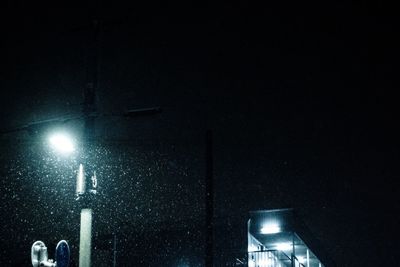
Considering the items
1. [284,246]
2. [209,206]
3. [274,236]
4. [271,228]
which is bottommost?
[284,246]

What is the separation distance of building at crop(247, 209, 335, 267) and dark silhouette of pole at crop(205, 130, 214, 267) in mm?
4591

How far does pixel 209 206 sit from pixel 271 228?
19.0ft

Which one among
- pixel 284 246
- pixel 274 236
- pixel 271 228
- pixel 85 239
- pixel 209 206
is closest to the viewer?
pixel 85 239

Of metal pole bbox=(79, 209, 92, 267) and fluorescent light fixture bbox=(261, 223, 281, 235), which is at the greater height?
fluorescent light fixture bbox=(261, 223, 281, 235)

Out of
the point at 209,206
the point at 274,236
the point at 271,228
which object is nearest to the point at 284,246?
the point at 274,236

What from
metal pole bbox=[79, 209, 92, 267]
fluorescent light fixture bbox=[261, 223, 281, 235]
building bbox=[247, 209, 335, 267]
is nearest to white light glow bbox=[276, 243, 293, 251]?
building bbox=[247, 209, 335, 267]

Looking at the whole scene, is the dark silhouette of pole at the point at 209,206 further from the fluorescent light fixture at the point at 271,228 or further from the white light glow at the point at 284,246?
the white light glow at the point at 284,246

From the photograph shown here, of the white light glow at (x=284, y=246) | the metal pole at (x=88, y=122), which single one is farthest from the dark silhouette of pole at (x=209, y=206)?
the white light glow at (x=284, y=246)

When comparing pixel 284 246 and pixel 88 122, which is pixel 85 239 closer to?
pixel 88 122

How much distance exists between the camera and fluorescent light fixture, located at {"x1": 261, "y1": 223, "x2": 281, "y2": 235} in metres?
18.7

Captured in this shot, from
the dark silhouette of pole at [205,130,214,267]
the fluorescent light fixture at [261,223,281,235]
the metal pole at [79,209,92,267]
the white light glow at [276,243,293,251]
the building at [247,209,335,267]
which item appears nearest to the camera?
the metal pole at [79,209,92,267]

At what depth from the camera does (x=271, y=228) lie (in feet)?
62.0

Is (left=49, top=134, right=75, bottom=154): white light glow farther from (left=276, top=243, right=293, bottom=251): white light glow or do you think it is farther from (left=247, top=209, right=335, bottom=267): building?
(left=276, top=243, right=293, bottom=251): white light glow

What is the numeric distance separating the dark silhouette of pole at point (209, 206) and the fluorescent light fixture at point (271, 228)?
5.48m
